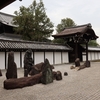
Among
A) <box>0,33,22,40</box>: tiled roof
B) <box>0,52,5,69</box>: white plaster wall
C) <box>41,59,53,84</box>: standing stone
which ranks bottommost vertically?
<box>41,59,53,84</box>: standing stone

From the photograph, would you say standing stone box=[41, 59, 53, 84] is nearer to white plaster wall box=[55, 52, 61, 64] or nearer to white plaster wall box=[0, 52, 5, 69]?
white plaster wall box=[0, 52, 5, 69]

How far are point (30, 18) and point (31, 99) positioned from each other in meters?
17.5

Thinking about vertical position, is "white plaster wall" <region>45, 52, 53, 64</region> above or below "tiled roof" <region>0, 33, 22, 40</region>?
below

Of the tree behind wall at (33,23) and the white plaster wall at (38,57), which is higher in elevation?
the tree behind wall at (33,23)

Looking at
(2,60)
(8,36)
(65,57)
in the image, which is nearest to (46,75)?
(2,60)

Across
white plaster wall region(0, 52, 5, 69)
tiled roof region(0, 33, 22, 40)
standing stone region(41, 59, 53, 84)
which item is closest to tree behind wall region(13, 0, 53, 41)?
tiled roof region(0, 33, 22, 40)

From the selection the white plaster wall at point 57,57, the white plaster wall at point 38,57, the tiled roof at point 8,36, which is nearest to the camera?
the white plaster wall at point 38,57

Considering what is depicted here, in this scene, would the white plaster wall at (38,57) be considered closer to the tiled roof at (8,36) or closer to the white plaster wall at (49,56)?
the white plaster wall at (49,56)

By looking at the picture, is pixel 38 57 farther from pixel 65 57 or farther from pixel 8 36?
pixel 8 36

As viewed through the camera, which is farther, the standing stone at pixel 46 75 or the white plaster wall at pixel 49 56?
the white plaster wall at pixel 49 56

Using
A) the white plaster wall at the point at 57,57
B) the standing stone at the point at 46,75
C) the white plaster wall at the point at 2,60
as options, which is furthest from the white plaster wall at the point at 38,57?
the standing stone at the point at 46,75

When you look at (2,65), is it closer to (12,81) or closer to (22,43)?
(22,43)

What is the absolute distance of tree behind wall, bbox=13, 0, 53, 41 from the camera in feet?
70.8

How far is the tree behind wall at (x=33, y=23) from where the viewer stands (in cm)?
2159
